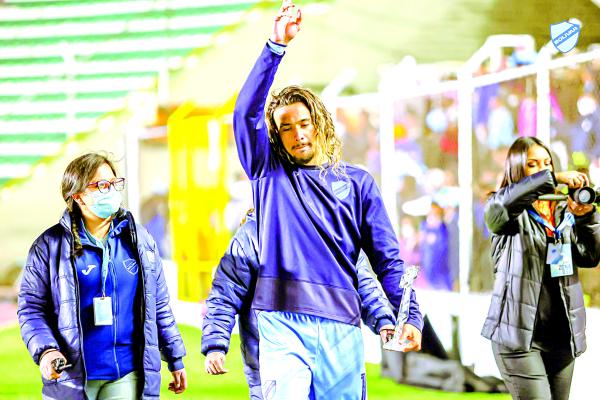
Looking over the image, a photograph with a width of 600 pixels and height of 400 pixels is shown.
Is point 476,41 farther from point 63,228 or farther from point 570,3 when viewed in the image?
point 63,228

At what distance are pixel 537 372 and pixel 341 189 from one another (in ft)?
4.08

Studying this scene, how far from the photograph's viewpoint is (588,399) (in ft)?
14.4

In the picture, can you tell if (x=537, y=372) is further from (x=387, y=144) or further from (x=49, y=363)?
(x=49, y=363)

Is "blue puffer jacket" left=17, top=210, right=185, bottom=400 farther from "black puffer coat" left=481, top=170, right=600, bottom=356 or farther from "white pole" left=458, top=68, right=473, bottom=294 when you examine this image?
"white pole" left=458, top=68, right=473, bottom=294

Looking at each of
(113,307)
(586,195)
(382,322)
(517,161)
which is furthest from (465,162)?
(113,307)

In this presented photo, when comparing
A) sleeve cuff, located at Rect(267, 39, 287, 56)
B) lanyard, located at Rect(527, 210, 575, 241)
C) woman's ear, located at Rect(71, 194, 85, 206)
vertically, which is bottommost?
lanyard, located at Rect(527, 210, 575, 241)

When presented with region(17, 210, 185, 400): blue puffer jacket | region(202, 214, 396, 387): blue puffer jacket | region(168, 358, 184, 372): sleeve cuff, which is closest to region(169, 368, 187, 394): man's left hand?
region(168, 358, 184, 372): sleeve cuff

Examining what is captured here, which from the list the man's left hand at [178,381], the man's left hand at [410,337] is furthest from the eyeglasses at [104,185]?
the man's left hand at [410,337]

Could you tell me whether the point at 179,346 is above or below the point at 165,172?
below

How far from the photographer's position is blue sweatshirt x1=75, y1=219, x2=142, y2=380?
301 centimetres

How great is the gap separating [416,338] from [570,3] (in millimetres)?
2366

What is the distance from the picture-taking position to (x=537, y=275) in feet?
11.6

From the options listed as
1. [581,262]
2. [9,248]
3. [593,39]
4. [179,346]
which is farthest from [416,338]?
[9,248]

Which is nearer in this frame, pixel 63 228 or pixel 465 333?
pixel 63 228
